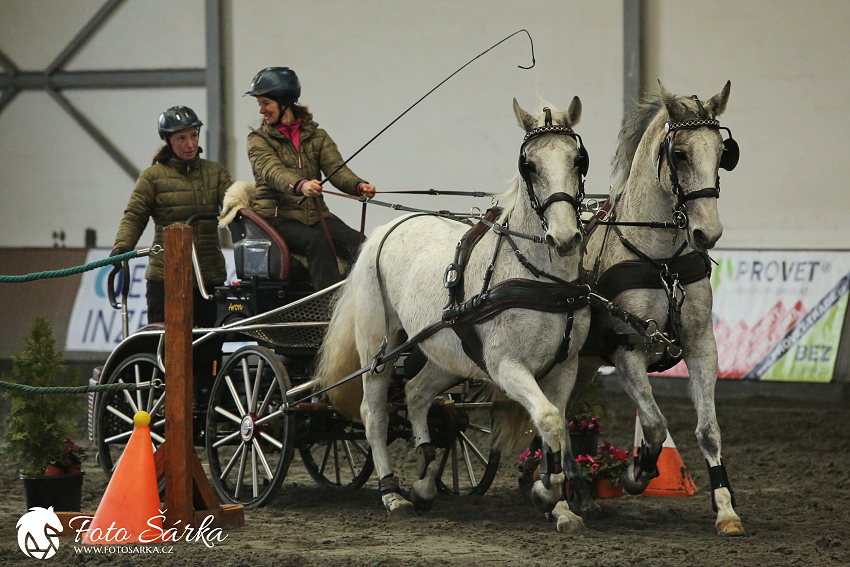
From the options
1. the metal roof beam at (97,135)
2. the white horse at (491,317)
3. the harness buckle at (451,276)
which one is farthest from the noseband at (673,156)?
the metal roof beam at (97,135)

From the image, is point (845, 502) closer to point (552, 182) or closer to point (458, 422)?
point (458, 422)

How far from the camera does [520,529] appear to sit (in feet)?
15.9

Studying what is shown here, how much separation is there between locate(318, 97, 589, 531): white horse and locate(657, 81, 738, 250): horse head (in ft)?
1.30

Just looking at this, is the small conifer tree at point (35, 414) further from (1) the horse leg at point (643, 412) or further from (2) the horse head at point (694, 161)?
(2) the horse head at point (694, 161)

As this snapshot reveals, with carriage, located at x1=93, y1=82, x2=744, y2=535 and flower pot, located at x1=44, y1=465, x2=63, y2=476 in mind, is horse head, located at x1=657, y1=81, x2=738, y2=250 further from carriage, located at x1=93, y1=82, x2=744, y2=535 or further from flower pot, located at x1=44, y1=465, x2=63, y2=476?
flower pot, located at x1=44, y1=465, x2=63, y2=476

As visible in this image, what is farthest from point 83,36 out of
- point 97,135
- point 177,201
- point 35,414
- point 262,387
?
point 35,414

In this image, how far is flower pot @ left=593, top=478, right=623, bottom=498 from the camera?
5496mm

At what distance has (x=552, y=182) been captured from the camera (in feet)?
13.8

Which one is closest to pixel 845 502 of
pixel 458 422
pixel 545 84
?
pixel 458 422

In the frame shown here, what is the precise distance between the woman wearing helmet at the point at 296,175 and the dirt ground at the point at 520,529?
1302mm

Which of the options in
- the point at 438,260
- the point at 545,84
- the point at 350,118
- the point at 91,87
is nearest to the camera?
the point at 438,260

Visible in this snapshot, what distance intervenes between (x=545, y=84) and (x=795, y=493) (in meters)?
5.90

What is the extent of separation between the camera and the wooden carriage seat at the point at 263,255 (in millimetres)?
5629

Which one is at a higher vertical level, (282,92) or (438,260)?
(282,92)
